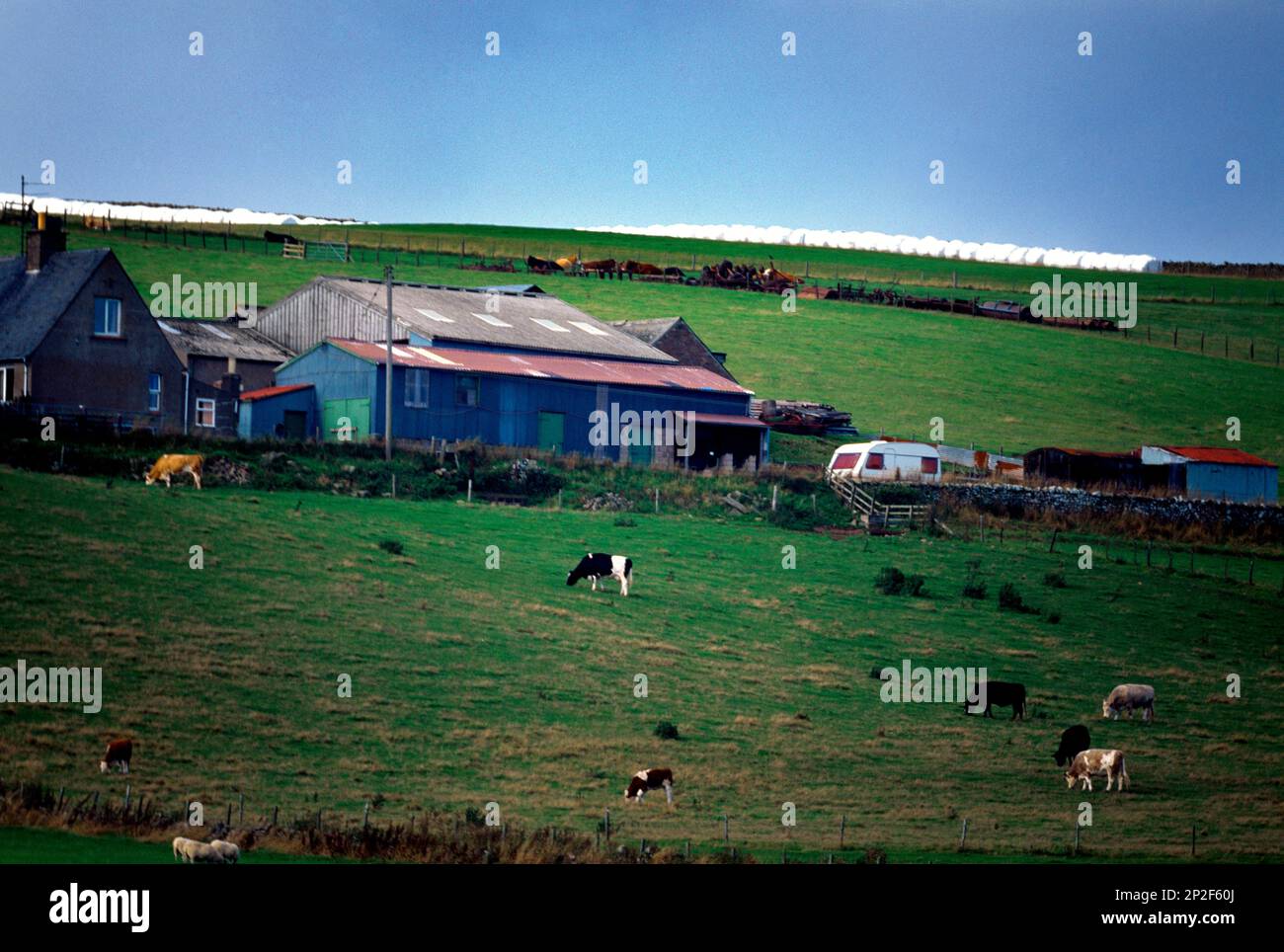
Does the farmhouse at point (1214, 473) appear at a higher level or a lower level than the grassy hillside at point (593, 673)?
higher

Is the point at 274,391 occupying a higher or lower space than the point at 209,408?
higher

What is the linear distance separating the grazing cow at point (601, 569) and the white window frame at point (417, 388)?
17882 millimetres

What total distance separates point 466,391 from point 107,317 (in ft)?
43.5

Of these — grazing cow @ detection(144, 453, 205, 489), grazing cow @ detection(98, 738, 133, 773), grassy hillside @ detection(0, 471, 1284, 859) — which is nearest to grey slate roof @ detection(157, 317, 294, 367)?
grazing cow @ detection(144, 453, 205, 489)

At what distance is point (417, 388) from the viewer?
6122 centimetres

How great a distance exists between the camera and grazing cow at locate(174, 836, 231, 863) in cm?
2348

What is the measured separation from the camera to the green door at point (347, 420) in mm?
60156

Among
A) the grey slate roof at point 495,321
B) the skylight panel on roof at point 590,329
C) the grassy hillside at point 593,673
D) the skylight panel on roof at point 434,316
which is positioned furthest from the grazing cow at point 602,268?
the grassy hillside at point 593,673

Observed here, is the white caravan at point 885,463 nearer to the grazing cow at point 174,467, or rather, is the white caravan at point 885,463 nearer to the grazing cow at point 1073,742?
the grazing cow at point 174,467

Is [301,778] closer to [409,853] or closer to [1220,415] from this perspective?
[409,853]

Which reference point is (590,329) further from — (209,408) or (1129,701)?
(1129,701)

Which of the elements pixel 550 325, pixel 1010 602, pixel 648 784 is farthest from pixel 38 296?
pixel 648 784
